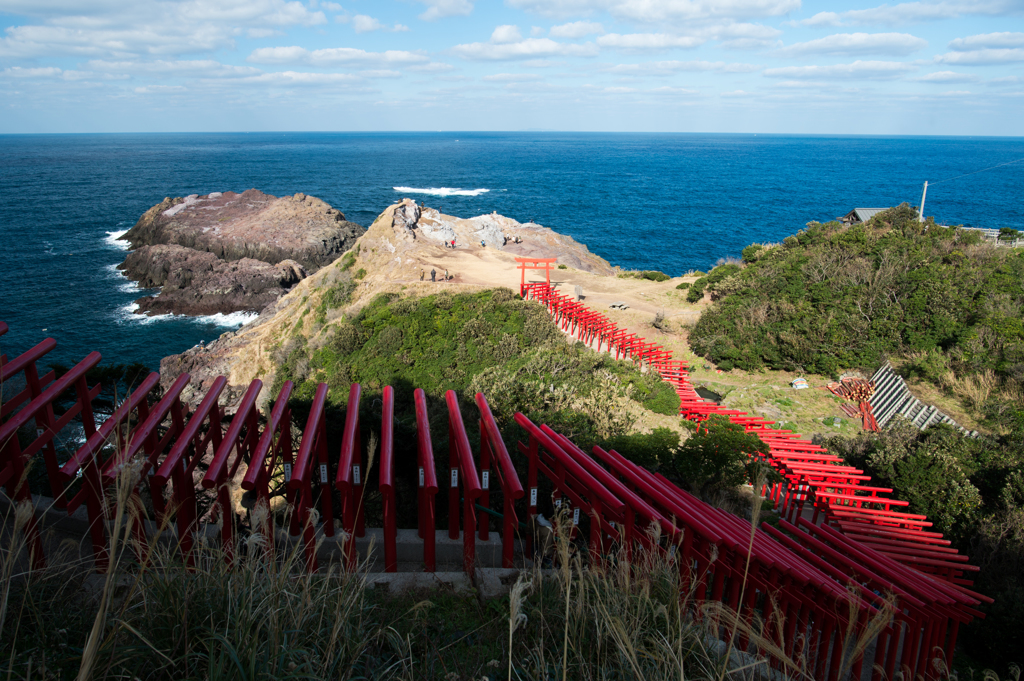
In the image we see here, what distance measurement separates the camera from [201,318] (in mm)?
37062

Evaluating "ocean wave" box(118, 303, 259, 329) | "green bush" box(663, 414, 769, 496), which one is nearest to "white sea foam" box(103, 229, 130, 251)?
"ocean wave" box(118, 303, 259, 329)

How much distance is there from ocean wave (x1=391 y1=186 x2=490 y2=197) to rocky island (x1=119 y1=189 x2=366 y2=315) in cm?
4446

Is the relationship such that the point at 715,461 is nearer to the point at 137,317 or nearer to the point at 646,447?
the point at 646,447

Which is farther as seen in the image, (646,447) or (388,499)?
(646,447)

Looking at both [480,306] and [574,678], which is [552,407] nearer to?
[480,306]

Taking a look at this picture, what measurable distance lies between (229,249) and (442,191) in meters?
64.2

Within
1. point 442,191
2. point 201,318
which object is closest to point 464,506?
point 201,318

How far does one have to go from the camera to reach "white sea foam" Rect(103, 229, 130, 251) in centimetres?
5559

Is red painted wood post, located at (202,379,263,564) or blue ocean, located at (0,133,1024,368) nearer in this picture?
red painted wood post, located at (202,379,263,564)

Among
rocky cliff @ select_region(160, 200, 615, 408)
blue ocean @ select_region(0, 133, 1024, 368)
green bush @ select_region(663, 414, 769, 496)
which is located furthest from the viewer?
blue ocean @ select_region(0, 133, 1024, 368)

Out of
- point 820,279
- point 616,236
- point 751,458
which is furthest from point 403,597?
point 616,236

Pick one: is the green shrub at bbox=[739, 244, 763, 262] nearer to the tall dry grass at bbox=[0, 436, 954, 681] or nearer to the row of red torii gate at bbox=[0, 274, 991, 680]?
the row of red torii gate at bbox=[0, 274, 991, 680]

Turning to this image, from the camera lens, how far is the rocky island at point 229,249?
3984 centimetres

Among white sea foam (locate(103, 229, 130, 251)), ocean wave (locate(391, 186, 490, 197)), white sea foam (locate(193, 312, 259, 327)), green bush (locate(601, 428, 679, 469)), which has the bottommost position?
white sea foam (locate(193, 312, 259, 327))
